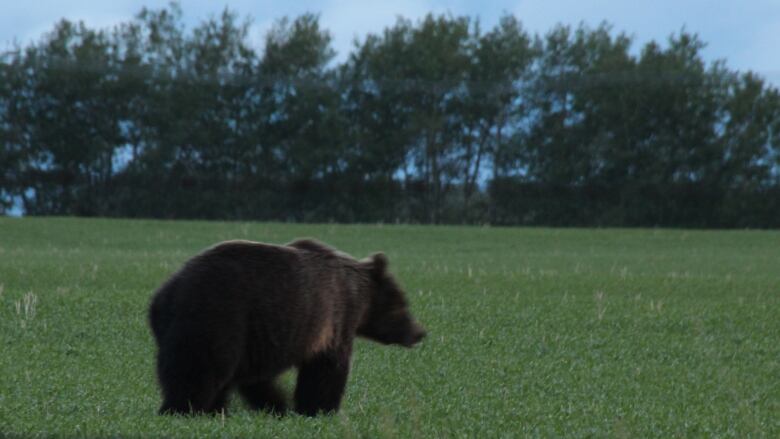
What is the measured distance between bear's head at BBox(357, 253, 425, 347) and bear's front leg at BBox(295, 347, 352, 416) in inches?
28.0

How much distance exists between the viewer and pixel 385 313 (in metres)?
6.73

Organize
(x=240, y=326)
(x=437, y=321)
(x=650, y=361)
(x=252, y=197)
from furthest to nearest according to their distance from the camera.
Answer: (x=252, y=197) < (x=437, y=321) < (x=650, y=361) < (x=240, y=326)

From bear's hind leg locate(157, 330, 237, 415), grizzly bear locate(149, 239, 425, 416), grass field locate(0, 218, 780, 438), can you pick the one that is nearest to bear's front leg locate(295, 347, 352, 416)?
grizzly bear locate(149, 239, 425, 416)

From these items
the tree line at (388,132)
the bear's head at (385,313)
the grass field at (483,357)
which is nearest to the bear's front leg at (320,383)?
the grass field at (483,357)

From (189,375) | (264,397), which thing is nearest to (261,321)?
(189,375)

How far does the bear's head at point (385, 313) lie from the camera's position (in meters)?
6.60

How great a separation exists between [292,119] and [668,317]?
89.8 feet

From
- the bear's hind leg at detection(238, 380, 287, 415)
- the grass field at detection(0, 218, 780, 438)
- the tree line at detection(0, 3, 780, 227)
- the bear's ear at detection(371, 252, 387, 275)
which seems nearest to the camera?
the grass field at detection(0, 218, 780, 438)

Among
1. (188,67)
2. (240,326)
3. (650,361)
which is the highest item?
(188,67)

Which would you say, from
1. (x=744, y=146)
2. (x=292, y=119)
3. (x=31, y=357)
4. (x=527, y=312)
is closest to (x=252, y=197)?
(x=292, y=119)

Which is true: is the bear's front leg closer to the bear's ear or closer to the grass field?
the grass field

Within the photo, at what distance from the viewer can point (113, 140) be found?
123 feet

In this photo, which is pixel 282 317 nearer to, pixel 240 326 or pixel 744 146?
pixel 240 326

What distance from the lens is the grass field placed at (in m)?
5.76
